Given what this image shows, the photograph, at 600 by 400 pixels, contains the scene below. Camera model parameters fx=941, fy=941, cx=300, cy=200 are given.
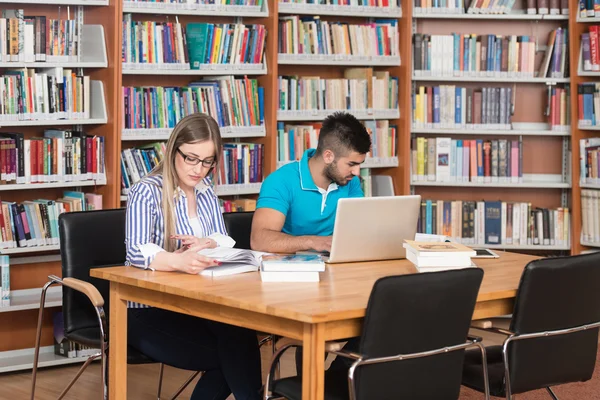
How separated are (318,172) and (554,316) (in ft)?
4.18

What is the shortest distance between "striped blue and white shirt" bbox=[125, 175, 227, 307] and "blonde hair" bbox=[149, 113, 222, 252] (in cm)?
2

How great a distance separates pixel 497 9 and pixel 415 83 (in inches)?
27.9

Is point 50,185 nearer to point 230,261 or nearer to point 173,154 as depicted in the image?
point 173,154

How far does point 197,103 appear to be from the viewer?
5301mm

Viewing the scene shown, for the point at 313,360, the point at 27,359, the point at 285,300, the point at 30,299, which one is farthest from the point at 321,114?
the point at 313,360

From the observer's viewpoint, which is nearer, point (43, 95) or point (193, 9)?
point (43, 95)

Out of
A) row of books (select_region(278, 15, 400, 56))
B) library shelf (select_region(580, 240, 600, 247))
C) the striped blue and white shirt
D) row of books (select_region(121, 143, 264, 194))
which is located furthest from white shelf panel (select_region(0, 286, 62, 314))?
library shelf (select_region(580, 240, 600, 247))

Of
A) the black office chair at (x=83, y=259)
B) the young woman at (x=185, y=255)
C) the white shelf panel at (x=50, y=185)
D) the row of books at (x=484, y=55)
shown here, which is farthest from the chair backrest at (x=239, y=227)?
the row of books at (x=484, y=55)

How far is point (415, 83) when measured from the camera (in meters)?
6.26

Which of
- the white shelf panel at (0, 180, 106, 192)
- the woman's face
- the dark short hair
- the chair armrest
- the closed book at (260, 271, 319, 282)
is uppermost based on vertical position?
the dark short hair

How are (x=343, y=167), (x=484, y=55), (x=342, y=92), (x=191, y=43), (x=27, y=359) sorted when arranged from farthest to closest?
(x=484, y=55), (x=342, y=92), (x=191, y=43), (x=27, y=359), (x=343, y=167)

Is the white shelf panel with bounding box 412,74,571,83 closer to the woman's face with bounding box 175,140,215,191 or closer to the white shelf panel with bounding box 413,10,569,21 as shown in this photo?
the white shelf panel with bounding box 413,10,569,21

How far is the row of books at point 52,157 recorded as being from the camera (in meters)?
4.68

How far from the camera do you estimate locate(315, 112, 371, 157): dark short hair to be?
13.0ft
